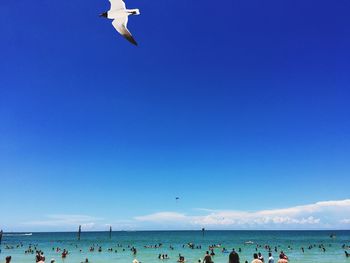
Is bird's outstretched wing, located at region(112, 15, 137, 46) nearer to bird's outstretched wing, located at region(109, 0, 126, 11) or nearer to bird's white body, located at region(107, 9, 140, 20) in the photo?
bird's white body, located at region(107, 9, 140, 20)

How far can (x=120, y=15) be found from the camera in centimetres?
1308

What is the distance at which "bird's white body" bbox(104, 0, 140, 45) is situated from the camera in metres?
11.9

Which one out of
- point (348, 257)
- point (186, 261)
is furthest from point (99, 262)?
point (348, 257)

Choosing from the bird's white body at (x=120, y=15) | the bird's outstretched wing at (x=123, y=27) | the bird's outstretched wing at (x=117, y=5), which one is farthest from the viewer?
the bird's outstretched wing at (x=117, y=5)

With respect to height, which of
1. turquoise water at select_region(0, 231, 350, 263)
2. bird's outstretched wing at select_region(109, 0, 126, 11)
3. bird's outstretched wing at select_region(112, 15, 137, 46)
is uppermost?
bird's outstretched wing at select_region(109, 0, 126, 11)

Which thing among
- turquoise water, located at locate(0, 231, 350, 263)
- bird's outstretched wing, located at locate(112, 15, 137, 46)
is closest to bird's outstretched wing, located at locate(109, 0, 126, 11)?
bird's outstretched wing, located at locate(112, 15, 137, 46)

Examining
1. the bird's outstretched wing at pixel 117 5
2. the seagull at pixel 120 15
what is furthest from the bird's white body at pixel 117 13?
the bird's outstretched wing at pixel 117 5

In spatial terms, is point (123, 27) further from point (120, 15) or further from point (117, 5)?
point (117, 5)

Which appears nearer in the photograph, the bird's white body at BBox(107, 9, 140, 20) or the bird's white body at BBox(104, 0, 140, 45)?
the bird's white body at BBox(104, 0, 140, 45)

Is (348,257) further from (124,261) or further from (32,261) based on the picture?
(32,261)

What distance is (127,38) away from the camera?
1127 centimetres

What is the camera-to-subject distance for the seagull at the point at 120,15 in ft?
39.2

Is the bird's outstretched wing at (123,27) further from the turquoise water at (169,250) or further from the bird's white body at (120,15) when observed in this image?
the turquoise water at (169,250)

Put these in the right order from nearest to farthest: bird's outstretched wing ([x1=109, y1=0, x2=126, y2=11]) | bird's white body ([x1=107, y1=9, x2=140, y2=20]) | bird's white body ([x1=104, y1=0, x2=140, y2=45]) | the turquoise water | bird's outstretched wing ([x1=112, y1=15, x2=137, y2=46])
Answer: bird's outstretched wing ([x1=112, y1=15, x2=137, y2=46]) → bird's white body ([x1=104, y1=0, x2=140, y2=45]) → bird's white body ([x1=107, y1=9, x2=140, y2=20]) → bird's outstretched wing ([x1=109, y1=0, x2=126, y2=11]) → the turquoise water
